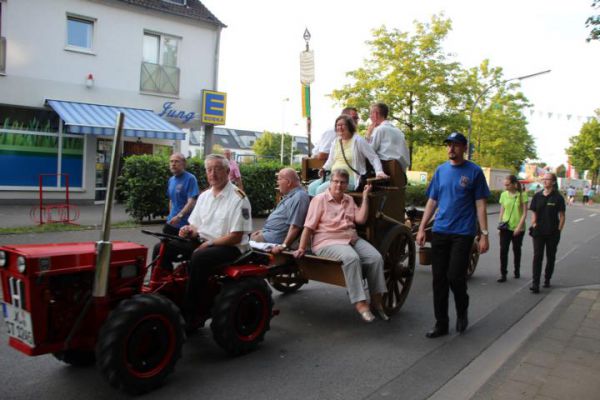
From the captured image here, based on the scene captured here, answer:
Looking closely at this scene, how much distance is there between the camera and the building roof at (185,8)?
19734 mm

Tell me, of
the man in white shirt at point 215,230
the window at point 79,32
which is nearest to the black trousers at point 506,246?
the man in white shirt at point 215,230

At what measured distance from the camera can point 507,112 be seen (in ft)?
131

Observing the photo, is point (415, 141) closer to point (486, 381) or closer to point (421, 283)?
point (421, 283)

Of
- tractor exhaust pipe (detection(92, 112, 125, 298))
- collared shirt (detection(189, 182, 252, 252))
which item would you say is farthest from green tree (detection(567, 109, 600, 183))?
tractor exhaust pipe (detection(92, 112, 125, 298))

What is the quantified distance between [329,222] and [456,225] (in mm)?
1362

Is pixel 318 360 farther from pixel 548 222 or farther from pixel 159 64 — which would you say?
pixel 159 64

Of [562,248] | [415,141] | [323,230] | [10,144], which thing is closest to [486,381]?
[323,230]

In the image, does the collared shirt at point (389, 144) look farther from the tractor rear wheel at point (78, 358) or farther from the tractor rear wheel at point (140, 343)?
the tractor rear wheel at point (78, 358)

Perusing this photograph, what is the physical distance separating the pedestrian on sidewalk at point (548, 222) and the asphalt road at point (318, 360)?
1103 millimetres

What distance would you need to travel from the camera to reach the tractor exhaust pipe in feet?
10.3

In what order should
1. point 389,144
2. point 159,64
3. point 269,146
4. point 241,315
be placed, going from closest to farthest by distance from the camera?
point 241,315, point 389,144, point 159,64, point 269,146

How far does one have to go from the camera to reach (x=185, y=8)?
21234 millimetres

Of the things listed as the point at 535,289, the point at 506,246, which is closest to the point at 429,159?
the point at 506,246

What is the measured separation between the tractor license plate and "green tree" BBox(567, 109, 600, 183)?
62.2 m
